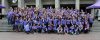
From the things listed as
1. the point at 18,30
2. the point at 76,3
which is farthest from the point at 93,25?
the point at 76,3

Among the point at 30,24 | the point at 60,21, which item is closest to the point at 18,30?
the point at 30,24

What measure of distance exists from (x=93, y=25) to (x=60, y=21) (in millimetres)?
3421

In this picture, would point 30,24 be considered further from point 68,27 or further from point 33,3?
point 33,3

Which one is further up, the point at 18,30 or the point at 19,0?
the point at 19,0

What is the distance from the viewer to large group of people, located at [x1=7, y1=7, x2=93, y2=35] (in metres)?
21.4

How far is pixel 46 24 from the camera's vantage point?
72.5 feet

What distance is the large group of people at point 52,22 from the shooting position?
2144 cm

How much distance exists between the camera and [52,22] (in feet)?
72.3

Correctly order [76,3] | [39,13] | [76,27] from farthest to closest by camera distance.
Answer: [76,3]
[39,13]
[76,27]

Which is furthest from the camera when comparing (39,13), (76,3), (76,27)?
(76,3)

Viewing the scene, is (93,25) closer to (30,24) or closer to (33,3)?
(30,24)

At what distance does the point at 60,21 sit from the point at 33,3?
3922 centimetres

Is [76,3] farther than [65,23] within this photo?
Yes

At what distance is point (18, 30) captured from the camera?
22.6m
